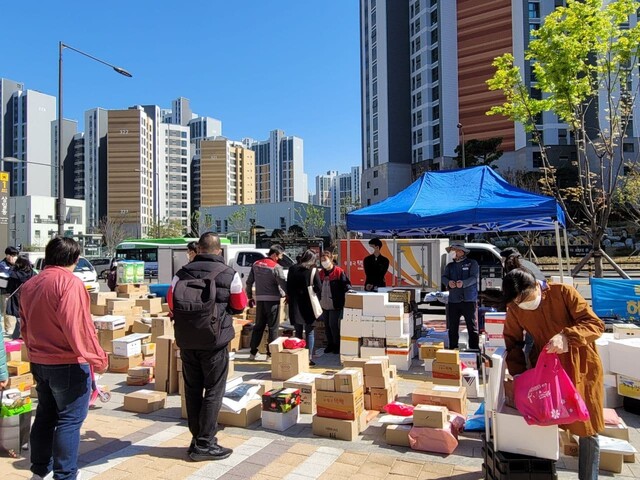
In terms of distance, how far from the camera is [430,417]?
4.22 meters

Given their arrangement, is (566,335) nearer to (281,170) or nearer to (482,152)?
(482,152)

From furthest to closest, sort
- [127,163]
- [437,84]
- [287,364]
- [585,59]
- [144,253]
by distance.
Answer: [127,163] < [437,84] < [144,253] < [585,59] < [287,364]

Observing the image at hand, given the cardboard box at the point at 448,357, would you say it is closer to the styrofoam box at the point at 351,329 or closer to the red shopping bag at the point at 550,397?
the styrofoam box at the point at 351,329

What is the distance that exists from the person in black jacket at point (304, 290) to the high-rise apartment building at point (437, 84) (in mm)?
52515

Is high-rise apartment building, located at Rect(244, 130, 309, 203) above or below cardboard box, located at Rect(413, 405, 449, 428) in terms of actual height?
above

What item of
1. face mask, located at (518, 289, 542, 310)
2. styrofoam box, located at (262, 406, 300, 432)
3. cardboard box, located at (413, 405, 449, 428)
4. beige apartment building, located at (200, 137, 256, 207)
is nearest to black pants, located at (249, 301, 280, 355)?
styrofoam box, located at (262, 406, 300, 432)

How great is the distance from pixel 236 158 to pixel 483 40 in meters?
82.4

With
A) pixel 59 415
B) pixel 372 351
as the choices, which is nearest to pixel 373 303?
pixel 372 351

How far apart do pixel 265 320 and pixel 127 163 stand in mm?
107572

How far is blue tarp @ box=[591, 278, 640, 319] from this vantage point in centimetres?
→ 800

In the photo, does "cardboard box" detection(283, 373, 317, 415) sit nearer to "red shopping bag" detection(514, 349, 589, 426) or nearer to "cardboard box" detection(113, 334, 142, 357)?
"red shopping bag" detection(514, 349, 589, 426)

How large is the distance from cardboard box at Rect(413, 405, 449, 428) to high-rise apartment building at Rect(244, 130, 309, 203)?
149126mm

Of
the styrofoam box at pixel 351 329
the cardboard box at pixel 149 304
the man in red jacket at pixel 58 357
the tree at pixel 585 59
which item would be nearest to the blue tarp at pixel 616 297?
the tree at pixel 585 59

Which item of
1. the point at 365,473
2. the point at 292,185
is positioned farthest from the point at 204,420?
the point at 292,185
